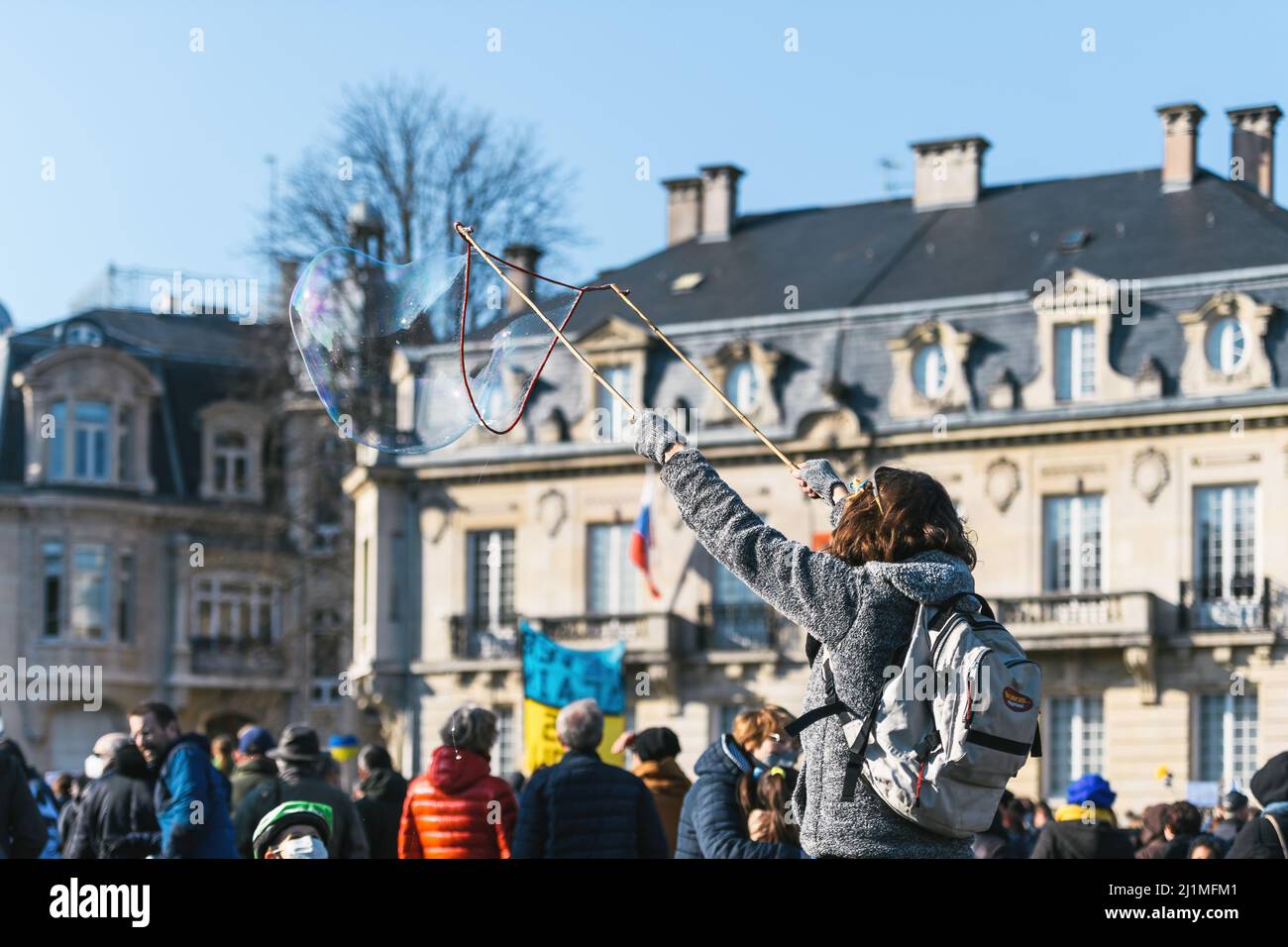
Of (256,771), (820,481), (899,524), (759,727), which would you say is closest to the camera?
(899,524)

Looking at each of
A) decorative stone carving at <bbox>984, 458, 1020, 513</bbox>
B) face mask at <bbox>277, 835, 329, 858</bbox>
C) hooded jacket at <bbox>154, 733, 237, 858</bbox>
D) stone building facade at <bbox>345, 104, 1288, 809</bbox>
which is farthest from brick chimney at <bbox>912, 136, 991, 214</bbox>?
face mask at <bbox>277, 835, 329, 858</bbox>

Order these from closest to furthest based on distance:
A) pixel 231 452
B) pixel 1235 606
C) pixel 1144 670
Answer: pixel 1235 606 < pixel 1144 670 < pixel 231 452

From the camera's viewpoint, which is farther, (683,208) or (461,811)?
(683,208)

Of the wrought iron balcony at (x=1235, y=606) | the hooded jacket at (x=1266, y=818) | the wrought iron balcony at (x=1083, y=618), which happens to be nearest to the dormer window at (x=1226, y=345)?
the wrought iron balcony at (x=1235, y=606)

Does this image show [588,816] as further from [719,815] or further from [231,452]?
[231,452]

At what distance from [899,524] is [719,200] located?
39708mm

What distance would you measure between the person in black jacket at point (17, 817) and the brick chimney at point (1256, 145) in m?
31.8

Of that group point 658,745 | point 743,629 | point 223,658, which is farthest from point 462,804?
point 223,658

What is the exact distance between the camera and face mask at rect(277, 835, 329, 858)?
8.09 metres

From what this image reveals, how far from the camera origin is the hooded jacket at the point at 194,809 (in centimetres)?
1059

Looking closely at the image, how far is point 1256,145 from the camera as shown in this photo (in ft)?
134

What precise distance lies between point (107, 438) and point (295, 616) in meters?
5.65
